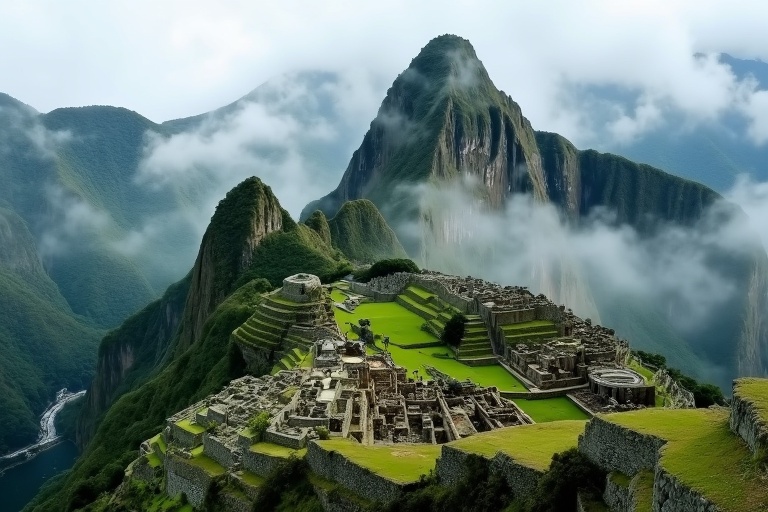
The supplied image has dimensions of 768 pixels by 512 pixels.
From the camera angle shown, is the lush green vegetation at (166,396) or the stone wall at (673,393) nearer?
the stone wall at (673,393)

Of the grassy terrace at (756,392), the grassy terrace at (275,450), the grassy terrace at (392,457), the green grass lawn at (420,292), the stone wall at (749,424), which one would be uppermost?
the green grass lawn at (420,292)

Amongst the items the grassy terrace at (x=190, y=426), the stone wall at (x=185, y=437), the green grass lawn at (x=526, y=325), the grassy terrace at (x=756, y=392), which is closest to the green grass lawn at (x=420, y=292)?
the green grass lawn at (x=526, y=325)

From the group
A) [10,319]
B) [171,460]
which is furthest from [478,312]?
[10,319]

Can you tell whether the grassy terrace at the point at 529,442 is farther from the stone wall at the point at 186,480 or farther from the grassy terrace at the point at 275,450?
the stone wall at the point at 186,480

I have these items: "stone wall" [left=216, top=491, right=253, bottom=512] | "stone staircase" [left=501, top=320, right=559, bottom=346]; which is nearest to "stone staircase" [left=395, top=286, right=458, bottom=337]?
"stone staircase" [left=501, top=320, right=559, bottom=346]

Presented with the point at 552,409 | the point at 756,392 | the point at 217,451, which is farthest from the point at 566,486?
the point at 552,409

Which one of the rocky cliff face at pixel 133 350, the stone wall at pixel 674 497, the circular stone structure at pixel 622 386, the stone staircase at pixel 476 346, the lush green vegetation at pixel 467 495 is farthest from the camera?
the rocky cliff face at pixel 133 350
